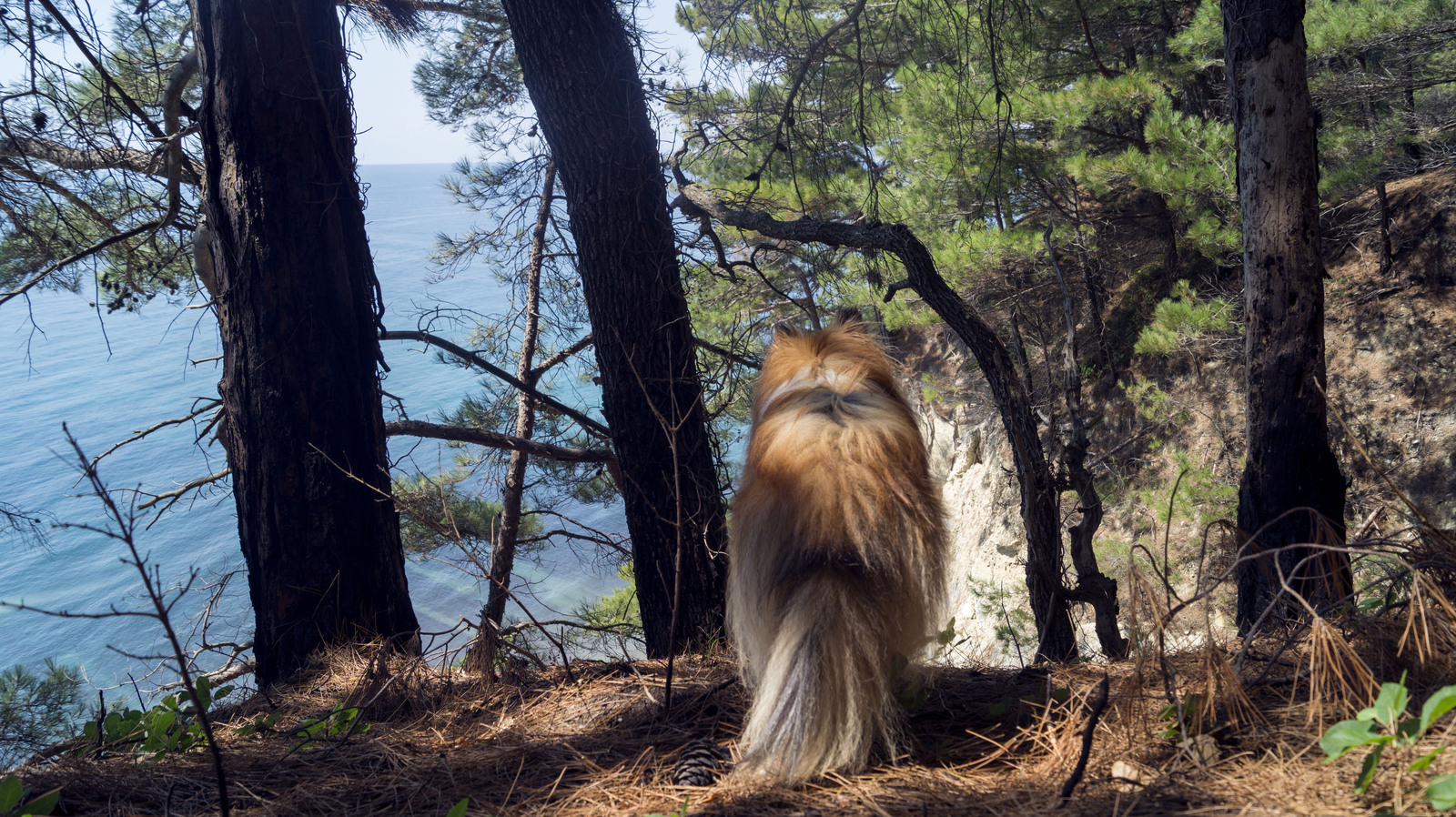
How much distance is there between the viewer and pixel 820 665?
2010 millimetres

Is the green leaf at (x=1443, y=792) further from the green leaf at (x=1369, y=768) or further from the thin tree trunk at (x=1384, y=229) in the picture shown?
the thin tree trunk at (x=1384, y=229)

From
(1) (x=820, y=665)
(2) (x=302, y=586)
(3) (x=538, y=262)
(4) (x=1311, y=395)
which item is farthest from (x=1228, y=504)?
(2) (x=302, y=586)

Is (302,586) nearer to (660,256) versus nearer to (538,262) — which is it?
(660,256)

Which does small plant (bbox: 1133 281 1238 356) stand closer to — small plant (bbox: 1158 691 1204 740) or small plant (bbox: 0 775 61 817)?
small plant (bbox: 1158 691 1204 740)

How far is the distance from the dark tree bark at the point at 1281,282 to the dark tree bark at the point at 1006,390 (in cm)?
80

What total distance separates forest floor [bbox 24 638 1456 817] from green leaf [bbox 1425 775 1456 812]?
5.5 inches

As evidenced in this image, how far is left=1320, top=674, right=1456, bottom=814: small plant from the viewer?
129 centimetres

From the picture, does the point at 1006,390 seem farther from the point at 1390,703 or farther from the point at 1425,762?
the point at 1425,762

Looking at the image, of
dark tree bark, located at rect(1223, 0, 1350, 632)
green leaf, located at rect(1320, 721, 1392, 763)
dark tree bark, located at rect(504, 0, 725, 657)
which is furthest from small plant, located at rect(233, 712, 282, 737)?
dark tree bark, located at rect(1223, 0, 1350, 632)

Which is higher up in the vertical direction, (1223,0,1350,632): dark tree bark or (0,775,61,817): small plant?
(1223,0,1350,632): dark tree bark

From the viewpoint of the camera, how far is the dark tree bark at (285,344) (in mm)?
3344

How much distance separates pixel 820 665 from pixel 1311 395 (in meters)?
2.57

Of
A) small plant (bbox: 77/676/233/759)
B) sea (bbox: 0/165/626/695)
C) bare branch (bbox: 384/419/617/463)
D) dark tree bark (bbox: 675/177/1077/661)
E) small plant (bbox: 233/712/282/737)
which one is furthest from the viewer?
sea (bbox: 0/165/626/695)

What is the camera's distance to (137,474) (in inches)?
440
